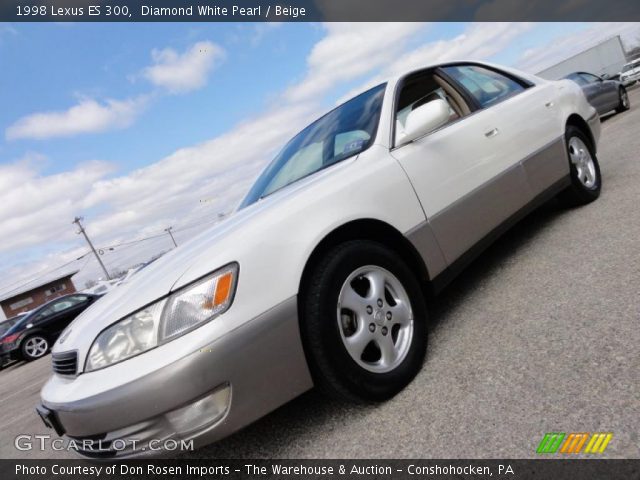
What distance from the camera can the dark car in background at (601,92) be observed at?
10.1m

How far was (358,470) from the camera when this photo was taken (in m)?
1.73

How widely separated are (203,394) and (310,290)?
58cm

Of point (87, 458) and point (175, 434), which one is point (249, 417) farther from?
point (87, 458)

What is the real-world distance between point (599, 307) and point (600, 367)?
549 millimetres

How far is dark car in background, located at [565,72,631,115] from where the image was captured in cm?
1015

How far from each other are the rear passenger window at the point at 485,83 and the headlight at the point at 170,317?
239 centimetres

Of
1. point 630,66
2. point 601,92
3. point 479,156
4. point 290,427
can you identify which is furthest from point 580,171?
point 630,66

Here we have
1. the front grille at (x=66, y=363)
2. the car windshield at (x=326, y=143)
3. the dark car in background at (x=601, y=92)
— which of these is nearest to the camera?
the front grille at (x=66, y=363)

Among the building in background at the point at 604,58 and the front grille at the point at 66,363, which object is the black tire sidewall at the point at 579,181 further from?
the building in background at the point at 604,58

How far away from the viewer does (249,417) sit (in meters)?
1.73

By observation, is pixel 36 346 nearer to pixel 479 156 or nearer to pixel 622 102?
pixel 479 156

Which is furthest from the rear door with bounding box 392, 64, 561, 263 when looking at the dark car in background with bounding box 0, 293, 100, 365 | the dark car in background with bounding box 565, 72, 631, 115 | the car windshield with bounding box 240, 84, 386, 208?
the dark car in background with bounding box 0, 293, 100, 365

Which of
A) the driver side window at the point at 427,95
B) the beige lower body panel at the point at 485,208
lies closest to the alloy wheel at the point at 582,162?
the beige lower body panel at the point at 485,208

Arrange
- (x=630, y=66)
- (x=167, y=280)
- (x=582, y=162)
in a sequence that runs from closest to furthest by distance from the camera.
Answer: (x=167, y=280) < (x=582, y=162) < (x=630, y=66)
